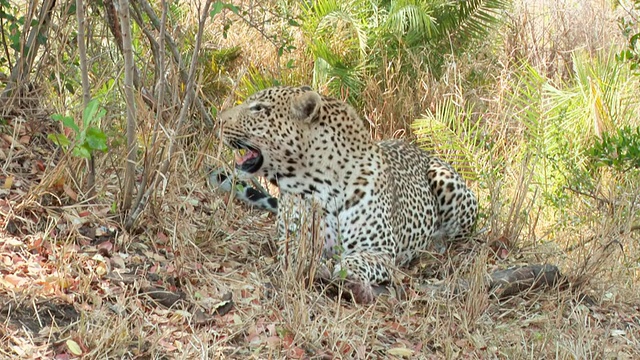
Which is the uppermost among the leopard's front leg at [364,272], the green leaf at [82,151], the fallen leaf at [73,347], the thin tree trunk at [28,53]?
the thin tree trunk at [28,53]

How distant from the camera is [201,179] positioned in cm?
670

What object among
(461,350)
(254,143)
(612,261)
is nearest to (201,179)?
(254,143)

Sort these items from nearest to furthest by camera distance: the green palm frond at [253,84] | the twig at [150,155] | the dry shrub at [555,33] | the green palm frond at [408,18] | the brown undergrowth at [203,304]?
the brown undergrowth at [203,304] < the twig at [150,155] < the green palm frond at [253,84] < the green palm frond at [408,18] < the dry shrub at [555,33]

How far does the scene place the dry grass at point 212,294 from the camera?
4.67 metres

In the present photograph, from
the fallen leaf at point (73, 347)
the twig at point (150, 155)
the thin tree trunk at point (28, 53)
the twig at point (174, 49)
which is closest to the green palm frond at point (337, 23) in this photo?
the twig at point (174, 49)

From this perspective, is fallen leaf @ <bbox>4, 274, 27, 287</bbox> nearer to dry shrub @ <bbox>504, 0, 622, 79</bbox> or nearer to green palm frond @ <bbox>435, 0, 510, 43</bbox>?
green palm frond @ <bbox>435, 0, 510, 43</bbox>

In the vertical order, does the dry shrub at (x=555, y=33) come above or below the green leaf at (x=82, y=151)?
below

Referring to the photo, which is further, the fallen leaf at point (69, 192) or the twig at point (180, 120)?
the fallen leaf at point (69, 192)

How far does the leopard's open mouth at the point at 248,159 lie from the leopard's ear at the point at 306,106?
0.36 metres

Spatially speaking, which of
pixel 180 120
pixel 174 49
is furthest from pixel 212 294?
pixel 174 49

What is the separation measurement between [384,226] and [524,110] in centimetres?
492

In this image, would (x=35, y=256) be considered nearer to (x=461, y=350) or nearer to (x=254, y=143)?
(x=254, y=143)

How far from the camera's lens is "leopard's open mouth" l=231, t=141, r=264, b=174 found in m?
6.16

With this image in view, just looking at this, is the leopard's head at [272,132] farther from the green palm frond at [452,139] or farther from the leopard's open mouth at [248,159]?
the green palm frond at [452,139]
